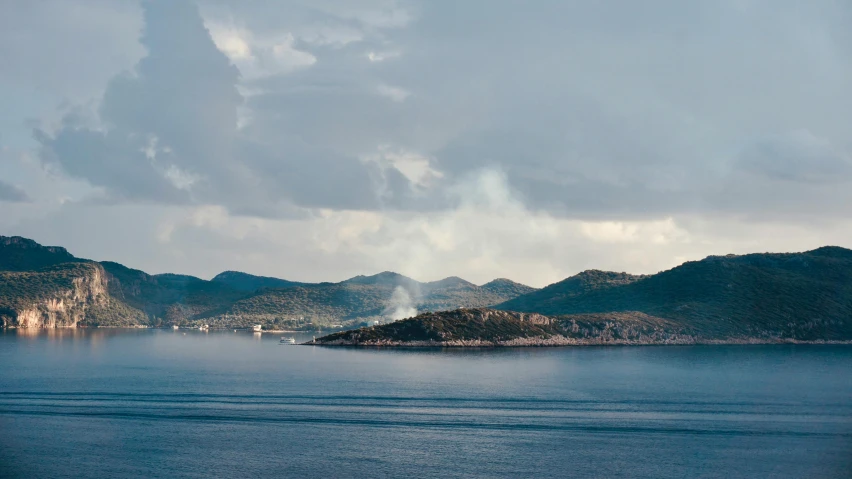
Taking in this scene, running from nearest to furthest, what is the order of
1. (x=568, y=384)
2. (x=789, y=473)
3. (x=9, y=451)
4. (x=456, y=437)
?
(x=789, y=473)
(x=9, y=451)
(x=456, y=437)
(x=568, y=384)

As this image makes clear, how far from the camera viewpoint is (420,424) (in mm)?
95375

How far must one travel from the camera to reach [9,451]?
78812mm

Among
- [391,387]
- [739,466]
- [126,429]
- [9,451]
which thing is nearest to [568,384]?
[391,387]

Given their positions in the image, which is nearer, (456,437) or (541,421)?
(456,437)

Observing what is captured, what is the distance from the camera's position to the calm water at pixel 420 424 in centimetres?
7525

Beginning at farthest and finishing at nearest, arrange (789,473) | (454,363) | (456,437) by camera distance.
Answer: (454,363)
(456,437)
(789,473)

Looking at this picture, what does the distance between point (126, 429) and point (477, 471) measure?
4591 centimetres

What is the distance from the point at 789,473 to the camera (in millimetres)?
72625

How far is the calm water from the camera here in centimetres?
7525

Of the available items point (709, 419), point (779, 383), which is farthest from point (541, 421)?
point (779, 383)

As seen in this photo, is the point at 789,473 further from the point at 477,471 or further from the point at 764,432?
the point at 477,471

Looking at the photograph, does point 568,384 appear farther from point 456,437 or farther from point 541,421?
point 456,437

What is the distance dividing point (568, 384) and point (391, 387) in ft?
112

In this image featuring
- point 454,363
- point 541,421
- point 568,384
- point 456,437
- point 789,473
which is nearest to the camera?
point 789,473
